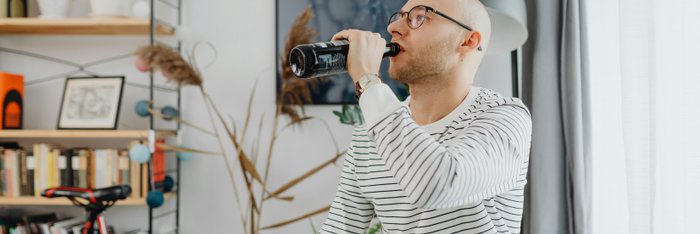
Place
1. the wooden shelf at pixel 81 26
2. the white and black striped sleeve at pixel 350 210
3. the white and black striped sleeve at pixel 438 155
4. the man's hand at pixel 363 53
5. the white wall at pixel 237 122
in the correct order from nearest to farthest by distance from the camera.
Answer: the white and black striped sleeve at pixel 438 155
the man's hand at pixel 363 53
the white and black striped sleeve at pixel 350 210
the wooden shelf at pixel 81 26
the white wall at pixel 237 122

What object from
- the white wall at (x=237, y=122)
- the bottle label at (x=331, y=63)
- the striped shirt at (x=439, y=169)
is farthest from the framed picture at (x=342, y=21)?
the bottle label at (x=331, y=63)

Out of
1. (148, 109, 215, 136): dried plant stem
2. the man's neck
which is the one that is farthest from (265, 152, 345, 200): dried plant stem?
the man's neck

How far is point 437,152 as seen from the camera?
971mm

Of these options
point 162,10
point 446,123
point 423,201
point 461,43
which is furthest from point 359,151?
point 162,10

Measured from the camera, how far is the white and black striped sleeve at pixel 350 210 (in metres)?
1.42

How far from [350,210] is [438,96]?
0.34 metres

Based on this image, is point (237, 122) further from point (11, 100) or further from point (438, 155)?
point (438, 155)

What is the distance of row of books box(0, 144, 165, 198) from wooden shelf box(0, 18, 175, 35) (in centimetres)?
50

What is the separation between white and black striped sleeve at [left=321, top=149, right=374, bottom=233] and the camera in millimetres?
1420

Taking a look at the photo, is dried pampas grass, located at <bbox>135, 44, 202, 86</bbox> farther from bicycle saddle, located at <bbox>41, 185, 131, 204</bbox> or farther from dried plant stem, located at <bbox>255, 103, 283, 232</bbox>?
bicycle saddle, located at <bbox>41, 185, 131, 204</bbox>

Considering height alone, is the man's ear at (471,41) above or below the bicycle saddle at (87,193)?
above

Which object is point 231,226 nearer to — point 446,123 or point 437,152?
point 446,123

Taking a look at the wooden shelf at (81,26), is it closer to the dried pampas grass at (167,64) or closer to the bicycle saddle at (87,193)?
the dried pampas grass at (167,64)

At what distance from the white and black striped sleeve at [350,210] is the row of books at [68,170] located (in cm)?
132
